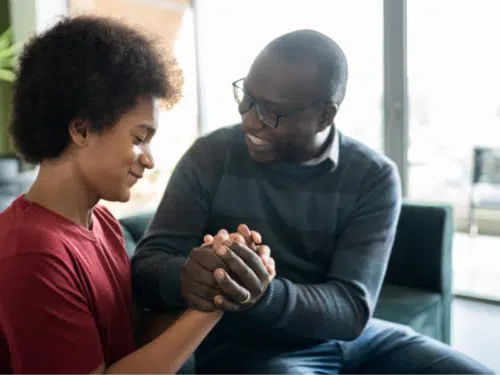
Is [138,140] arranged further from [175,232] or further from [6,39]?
[6,39]

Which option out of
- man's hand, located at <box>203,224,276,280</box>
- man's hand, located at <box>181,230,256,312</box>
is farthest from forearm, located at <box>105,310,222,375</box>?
man's hand, located at <box>203,224,276,280</box>

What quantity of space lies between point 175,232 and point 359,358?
1.90 feet

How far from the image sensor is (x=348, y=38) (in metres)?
3.31

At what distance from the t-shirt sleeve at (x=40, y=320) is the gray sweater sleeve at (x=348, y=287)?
1.26ft

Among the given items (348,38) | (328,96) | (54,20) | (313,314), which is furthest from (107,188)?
(348,38)

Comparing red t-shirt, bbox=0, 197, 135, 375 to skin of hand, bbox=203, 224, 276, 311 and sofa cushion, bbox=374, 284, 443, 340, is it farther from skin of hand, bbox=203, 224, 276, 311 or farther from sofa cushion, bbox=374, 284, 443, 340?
sofa cushion, bbox=374, 284, 443, 340

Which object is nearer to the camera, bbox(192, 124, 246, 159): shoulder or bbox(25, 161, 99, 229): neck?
bbox(25, 161, 99, 229): neck

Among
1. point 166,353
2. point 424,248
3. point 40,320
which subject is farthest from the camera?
point 424,248

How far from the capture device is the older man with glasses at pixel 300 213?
127cm

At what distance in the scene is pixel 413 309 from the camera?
1908 millimetres

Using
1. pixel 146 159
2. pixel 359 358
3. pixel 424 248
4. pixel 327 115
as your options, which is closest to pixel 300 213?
pixel 327 115

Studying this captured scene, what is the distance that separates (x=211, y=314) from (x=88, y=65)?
49 centimetres

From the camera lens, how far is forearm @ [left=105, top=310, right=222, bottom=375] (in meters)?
0.88

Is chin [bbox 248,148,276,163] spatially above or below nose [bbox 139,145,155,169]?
below
